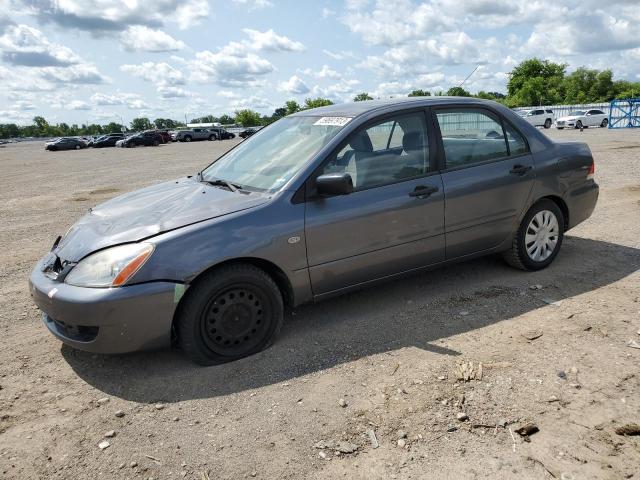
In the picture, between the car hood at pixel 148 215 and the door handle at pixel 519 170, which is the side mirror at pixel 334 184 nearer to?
the car hood at pixel 148 215

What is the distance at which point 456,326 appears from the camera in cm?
402

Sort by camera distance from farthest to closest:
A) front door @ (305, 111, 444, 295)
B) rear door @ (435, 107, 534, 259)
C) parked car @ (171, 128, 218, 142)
A: parked car @ (171, 128, 218, 142) < rear door @ (435, 107, 534, 259) < front door @ (305, 111, 444, 295)

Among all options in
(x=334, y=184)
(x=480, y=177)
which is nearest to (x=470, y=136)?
(x=480, y=177)

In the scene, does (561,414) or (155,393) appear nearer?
(561,414)

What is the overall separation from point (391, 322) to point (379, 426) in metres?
1.34

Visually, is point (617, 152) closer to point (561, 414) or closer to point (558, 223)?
point (558, 223)

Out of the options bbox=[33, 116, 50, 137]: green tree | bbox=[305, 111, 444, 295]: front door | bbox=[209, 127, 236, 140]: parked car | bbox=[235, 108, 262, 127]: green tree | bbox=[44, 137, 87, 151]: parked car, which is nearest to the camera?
bbox=[305, 111, 444, 295]: front door

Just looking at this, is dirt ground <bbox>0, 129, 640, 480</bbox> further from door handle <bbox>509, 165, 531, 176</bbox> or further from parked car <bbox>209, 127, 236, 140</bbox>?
parked car <bbox>209, 127, 236, 140</bbox>

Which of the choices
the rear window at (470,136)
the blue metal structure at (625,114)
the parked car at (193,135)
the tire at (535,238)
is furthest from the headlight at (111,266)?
the parked car at (193,135)

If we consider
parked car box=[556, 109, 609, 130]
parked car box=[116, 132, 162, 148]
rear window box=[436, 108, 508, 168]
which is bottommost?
parked car box=[556, 109, 609, 130]

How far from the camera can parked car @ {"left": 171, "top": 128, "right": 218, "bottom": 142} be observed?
58844 millimetres

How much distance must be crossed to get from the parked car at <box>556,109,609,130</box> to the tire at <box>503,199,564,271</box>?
3605 cm

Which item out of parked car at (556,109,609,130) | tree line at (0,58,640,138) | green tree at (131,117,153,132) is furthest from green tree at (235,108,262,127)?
parked car at (556,109,609,130)

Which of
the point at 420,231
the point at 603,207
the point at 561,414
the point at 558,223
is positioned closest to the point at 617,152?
the point at 603,207
